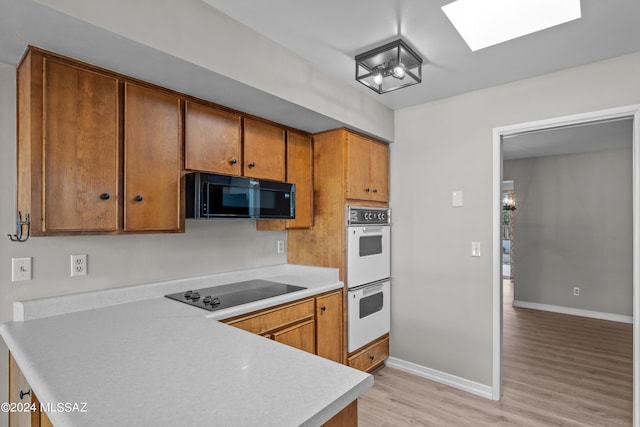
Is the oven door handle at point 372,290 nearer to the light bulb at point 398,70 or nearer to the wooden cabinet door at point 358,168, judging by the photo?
the wooden cabinet door at point 358,168

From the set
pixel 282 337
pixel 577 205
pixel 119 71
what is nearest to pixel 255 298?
pixel 282 337

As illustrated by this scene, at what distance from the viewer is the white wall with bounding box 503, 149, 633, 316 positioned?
4.65m

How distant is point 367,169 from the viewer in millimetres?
2957

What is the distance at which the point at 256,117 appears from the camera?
245cm

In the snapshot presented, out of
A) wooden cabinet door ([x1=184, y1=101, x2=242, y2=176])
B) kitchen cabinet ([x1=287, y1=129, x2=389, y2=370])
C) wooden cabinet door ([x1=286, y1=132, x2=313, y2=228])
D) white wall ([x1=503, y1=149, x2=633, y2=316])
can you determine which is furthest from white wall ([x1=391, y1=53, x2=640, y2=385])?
white wall ([x1=503, y1=149, x2=633, y2=316])

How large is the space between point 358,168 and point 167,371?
2.14m

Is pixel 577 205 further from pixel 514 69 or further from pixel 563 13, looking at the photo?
pixel 563 13

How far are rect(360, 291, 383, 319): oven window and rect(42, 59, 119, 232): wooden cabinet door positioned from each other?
194cm

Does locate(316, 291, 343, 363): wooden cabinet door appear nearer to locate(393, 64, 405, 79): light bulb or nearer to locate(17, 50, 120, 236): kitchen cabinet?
locate(17, 50, 120, 236): kitchen cabinet

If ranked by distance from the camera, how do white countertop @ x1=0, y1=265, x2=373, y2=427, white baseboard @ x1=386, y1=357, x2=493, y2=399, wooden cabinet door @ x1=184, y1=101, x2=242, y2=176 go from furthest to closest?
1. white baseboard @ x1=386, y1=357, x2=493, y2=399
2. wooden cabinet door @ x1=184, y1=101, x2=242, y2=176
3. white countertop @ x1=0, y1=265, x2=373, y2=427

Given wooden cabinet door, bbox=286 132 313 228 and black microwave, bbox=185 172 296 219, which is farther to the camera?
wooden cabinet door, bbox=286 132 313 228

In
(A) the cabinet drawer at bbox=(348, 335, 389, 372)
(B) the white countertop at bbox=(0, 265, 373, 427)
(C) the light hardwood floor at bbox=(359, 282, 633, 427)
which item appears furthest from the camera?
(A) the cabinet drawer at bbox=(348, 335, 389, 372)

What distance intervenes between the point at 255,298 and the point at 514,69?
7.57 ft

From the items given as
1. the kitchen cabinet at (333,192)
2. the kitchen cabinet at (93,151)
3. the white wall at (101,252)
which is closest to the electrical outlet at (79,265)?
→ the white wall at (101,252)
